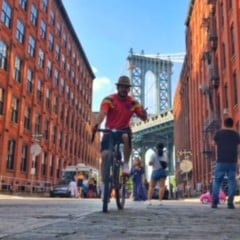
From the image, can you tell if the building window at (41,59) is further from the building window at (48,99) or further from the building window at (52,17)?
the building window at (52,17)

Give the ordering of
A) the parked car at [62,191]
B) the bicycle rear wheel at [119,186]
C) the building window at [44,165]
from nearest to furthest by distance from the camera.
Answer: the bicycle rear wheel at [119,186] → the parked car at [62,191] → the building window at [44,165]

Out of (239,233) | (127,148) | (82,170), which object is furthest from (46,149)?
(239,233)

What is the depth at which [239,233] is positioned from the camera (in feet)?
13.5

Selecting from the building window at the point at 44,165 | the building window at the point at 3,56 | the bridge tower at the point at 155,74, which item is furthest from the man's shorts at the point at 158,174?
the bridge tower at the point at 155,74

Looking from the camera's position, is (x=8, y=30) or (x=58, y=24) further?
(x=58, y=24)

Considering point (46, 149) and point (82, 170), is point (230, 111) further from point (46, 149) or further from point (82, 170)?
point (46, 149)

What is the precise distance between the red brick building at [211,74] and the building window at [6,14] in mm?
16175

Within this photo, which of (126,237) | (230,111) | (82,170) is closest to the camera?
(126,237)

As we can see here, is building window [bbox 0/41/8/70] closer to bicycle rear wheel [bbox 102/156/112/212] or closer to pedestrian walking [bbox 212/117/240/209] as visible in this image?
pedestrian walking [bbox 212/117/240/209]

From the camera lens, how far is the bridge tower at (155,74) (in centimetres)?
13025

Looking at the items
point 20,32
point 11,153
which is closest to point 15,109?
point 11,153

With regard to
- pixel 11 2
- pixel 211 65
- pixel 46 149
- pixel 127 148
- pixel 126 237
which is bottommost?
pixel 126 237

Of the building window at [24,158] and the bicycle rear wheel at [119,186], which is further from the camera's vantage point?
the building window at [24,158]

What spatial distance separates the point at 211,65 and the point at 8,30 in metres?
16.5
